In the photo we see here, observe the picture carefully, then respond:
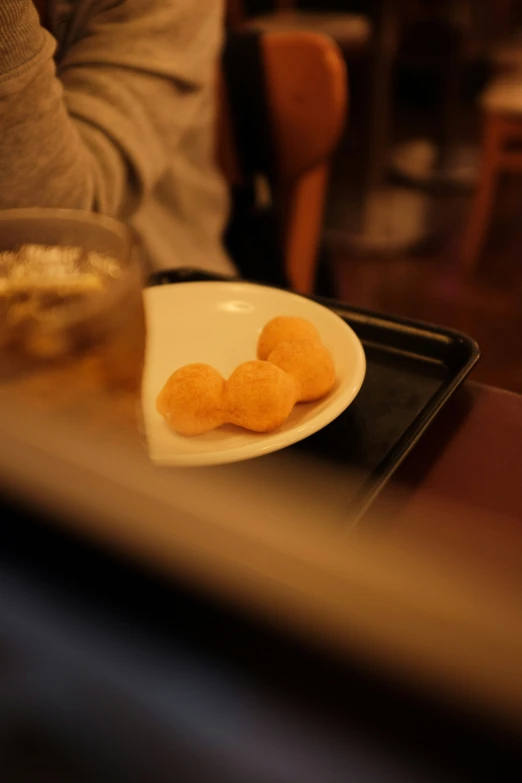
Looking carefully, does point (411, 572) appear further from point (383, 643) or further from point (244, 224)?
point (244, 224)

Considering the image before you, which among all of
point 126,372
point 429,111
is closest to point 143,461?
point 126,372

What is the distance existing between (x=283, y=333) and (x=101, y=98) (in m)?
0.39

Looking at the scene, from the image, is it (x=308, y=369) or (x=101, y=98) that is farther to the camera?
(x=101, y=98)

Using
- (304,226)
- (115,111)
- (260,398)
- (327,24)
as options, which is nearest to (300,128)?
(304,226)

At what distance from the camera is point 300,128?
1.04 meters

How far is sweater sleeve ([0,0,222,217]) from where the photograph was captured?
603 mm

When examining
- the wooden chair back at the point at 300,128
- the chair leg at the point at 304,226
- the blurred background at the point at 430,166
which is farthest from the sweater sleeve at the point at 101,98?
the blurred background at the point at 430,166

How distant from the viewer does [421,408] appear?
536mm

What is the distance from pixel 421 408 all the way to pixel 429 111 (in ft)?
10.7

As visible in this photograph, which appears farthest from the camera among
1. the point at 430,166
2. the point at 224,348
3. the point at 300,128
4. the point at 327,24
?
the point at 430,166

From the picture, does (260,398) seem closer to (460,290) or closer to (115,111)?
(115,111)

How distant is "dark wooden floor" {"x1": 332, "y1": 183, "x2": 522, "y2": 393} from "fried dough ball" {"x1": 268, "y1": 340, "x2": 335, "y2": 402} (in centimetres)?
121

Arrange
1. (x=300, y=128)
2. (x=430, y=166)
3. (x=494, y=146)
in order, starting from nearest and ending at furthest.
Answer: (x=300, y=128) → (x=494, y=146) → (x=430, y=166)

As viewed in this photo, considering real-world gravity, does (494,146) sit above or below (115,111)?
below
